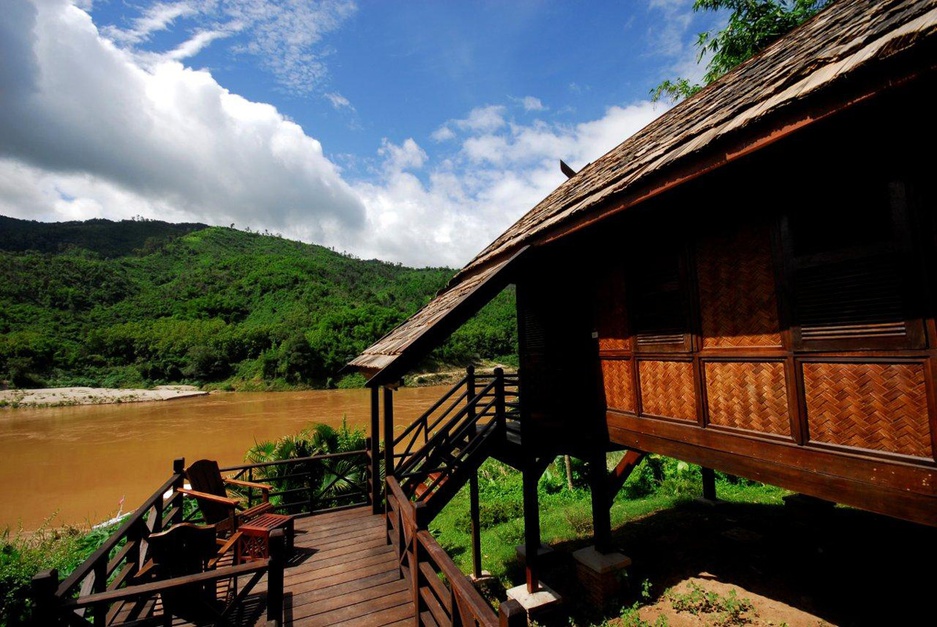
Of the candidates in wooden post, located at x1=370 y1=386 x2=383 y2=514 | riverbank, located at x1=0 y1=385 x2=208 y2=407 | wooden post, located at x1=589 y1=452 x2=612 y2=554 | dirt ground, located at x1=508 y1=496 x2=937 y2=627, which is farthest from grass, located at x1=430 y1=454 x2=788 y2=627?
riverbank, located at x1=0 y1=385 x2=208 y2=407

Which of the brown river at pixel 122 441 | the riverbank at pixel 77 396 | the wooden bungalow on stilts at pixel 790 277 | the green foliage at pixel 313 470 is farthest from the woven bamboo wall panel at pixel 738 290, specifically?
the riverbank at pixel 77 396

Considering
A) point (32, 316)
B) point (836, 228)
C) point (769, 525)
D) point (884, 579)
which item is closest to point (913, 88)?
point (836, 228)

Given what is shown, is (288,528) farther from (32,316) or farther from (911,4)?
(32,316)

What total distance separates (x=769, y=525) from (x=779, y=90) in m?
8.17

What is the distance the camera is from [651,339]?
Answer: 421cm

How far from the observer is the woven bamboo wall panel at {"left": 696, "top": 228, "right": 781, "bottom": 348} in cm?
314

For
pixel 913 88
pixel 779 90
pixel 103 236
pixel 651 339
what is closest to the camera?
pixel 913 88

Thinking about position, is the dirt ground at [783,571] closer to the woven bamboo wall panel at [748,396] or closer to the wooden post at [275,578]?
the woven bamboo wall panel at [748,396]

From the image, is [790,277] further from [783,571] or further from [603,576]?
[783,571]

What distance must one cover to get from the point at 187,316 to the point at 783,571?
Answer: 2956 inches

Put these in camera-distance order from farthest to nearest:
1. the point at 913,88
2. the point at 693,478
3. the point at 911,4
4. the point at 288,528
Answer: the point at 693,478
the point at 288,528
the point at 911,4
the point at 913,88

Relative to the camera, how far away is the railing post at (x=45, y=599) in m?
2.64

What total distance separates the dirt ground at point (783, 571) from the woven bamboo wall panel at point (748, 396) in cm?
344

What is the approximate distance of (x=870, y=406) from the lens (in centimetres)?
256
